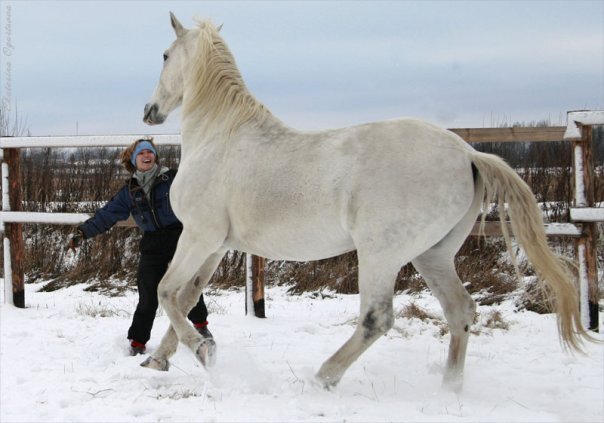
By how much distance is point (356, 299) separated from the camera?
21.8 feet

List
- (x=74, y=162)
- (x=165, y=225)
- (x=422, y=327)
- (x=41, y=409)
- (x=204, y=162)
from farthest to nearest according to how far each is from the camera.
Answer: (x=74, y=162), (x=422, y=327), (x=165, y=225), (x=204, y=162), (x=41, y=409)

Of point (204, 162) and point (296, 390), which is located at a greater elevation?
point (204, 162)

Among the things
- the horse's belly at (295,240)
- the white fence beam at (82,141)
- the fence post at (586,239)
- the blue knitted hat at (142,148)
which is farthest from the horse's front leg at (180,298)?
the fence post at (586,239)

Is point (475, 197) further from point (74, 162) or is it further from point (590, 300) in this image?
point (74, 162)

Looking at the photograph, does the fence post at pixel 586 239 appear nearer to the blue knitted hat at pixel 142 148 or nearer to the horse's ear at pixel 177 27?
the horse's ear at pixel 177 27

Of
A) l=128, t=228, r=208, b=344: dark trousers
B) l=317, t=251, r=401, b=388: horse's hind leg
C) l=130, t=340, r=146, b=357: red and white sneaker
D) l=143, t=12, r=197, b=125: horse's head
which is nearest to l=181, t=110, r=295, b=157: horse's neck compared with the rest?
l=143, t=12, r=197, b=125: horse's head

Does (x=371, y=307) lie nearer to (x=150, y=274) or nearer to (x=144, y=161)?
(x=150, y=274)

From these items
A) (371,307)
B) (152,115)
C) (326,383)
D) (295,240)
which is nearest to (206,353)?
(326,383)

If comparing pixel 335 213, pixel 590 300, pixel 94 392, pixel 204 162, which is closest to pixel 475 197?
pixel 335 213

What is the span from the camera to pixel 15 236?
254 inches

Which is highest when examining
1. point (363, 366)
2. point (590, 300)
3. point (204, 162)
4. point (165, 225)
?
point (204, 162)

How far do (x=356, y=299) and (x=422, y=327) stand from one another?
1623 millimetres

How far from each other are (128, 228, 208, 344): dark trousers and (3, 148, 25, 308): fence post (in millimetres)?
2429

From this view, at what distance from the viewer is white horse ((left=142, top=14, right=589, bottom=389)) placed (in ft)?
10.6
